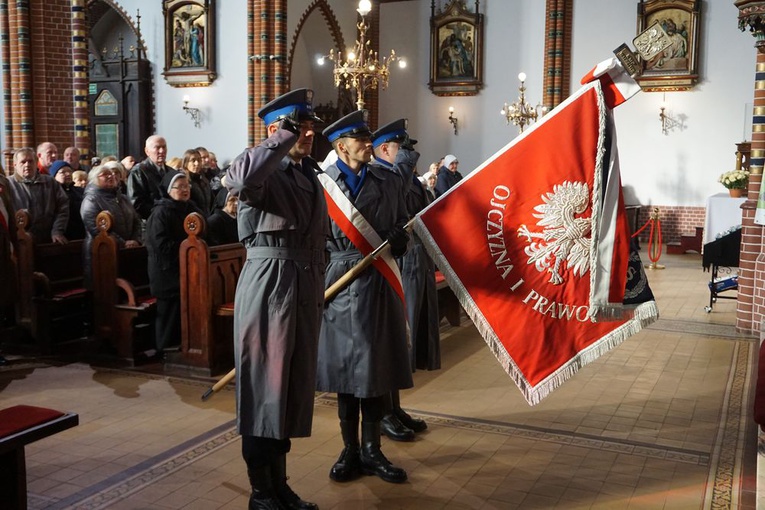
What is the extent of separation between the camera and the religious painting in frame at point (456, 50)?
725 inches

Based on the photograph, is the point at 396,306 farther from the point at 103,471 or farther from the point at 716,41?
the point at 716,41

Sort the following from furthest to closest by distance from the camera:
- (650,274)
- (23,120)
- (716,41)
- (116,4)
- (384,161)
Result: (116,4), (716,41), (650,274), (23,120), (384,161)

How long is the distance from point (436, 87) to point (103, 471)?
52.2ft

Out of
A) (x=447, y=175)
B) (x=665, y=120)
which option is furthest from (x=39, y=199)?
(x=665, y=120)

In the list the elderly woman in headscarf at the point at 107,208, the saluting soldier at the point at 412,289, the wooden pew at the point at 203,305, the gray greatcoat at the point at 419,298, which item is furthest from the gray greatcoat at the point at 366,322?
the elderly woman in headscarf at the point at 107,208

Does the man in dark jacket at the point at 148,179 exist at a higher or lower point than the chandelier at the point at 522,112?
lower

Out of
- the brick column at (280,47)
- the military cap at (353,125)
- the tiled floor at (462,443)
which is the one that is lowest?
the tiled floor at (462,443)

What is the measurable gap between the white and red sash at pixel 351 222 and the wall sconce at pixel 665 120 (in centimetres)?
1422

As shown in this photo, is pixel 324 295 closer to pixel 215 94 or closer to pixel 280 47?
pixel 280 47

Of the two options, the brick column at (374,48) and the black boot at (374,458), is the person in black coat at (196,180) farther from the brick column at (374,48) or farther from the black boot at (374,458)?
the brick column at (374,48)

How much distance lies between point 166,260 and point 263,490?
3.49 m

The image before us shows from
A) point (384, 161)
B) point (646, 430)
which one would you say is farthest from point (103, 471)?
point (646, 430)

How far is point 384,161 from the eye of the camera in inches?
191

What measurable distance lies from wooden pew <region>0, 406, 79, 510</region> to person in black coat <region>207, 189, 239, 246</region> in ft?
12.2
